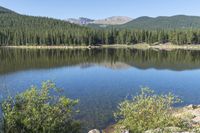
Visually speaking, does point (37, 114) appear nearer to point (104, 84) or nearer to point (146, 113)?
point (146, 113)

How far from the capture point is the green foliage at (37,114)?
23953 mm

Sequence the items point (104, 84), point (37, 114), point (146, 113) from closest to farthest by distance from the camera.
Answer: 1. point (37, 114)
2. point (146, 113)
3. point (104, 84)

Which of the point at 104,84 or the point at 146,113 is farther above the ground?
the point at 146,113

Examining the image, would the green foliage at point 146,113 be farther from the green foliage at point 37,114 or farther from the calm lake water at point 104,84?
the calm lake water at point 104,84

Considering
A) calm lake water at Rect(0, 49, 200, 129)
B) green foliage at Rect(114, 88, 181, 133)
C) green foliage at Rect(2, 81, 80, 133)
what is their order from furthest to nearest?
calm lake water at Rect(0, 49, 200, 129) < green foliage at Rect(114, 88, 181, 133) < green foliage at Rect(2, 81, 80, 133)

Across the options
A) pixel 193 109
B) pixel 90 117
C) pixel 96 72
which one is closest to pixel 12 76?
pixel 96 72

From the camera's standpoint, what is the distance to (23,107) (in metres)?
24.9

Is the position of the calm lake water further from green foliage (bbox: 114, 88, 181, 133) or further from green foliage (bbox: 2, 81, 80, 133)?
green foliage (bbox: 2, 81, 80, 133)

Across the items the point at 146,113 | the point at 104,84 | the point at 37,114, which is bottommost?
the point at 104,84

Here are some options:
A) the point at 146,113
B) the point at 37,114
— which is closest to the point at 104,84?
the point at 146,113

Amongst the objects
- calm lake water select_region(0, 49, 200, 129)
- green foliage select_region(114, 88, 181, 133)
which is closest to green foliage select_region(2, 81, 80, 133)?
green foliage select_region(114, 88, 181, 133)

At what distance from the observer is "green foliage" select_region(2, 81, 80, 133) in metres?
24.0

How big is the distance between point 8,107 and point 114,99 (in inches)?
1846

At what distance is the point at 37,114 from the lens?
24188mm
